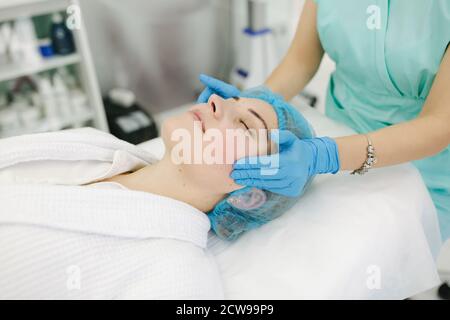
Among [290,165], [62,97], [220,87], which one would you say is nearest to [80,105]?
[62,97]

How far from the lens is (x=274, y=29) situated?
2.28m

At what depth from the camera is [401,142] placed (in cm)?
85

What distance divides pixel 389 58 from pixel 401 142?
0.86 ft

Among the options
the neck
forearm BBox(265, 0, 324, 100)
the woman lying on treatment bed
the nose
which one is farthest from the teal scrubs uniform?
the neck

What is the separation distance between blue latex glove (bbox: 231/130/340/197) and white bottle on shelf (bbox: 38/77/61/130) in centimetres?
136

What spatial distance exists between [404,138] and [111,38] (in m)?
1.69

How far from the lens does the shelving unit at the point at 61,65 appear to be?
5.05 feet

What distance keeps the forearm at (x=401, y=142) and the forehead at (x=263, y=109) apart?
0.16m

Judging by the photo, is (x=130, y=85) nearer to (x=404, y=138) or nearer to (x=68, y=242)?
(x=68, y=242)

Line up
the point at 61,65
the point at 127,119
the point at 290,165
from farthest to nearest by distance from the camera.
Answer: the point at 127,119 < the point at 61,65 < the point at 290,165

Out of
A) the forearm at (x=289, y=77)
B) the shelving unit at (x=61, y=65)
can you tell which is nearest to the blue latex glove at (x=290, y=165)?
the forearm at (x=289, y=77)

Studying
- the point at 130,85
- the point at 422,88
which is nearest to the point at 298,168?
the point at 422,88

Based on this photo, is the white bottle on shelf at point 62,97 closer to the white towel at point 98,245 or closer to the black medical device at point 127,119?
the black medical device at point 127,119

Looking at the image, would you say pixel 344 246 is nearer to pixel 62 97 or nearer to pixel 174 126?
pixel 174 126
